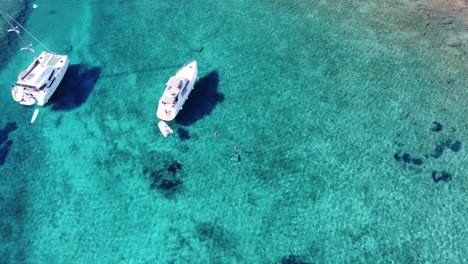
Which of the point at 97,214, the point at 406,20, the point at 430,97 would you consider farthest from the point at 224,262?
the point at 406,20

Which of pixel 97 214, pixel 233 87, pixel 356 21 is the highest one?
pixel 356 21

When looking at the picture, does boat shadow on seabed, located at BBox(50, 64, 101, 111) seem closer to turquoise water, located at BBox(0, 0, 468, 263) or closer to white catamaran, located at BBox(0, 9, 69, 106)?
turquoise water, located at BBox(0, 0, 468, 263)

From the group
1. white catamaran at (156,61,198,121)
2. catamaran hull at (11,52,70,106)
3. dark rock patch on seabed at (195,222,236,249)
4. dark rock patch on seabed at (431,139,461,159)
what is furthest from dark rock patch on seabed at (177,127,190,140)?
dark rock patch on seabed at (431,139,461,159)

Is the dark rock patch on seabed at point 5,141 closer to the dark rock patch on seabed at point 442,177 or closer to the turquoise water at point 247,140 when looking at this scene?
the turquoise water at point 247,140

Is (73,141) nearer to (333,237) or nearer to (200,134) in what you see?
(200,134)

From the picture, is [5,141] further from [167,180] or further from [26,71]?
[167,180]
